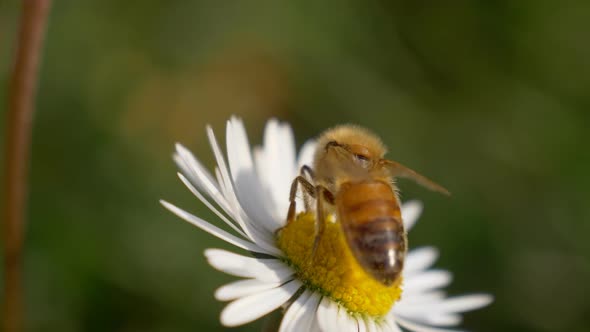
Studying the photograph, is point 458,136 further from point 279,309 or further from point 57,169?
point 279,309

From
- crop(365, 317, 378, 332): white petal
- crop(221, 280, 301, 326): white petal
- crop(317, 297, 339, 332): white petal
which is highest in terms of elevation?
crop(365, 317, 378, 332): white petal

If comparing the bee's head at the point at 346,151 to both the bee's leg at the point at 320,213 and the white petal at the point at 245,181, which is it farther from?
the white petal at the point at 245,181

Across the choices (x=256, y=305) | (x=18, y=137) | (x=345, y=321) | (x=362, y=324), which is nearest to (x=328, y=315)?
(x=345, y=321)

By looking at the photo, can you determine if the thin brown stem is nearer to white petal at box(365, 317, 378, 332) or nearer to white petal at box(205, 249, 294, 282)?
white petal at box(205, 249, 294, 282)

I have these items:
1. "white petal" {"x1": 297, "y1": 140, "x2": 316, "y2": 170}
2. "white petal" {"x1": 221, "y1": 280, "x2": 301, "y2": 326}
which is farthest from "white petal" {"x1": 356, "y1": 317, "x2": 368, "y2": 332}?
"white petal" {"x1": 297, "y1": 140, "x2": 316, "y2": 170}

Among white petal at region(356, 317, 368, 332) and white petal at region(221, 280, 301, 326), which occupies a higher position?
white petal at region(356, 317, 368, 332)

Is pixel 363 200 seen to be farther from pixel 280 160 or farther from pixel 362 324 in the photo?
pixel 280 160

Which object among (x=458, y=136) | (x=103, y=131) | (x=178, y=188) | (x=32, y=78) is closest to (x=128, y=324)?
(x=178, y=188)

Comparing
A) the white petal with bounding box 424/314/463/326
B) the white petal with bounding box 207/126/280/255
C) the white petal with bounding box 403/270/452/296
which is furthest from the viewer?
the white petal with bounding box 403/270/452/296
